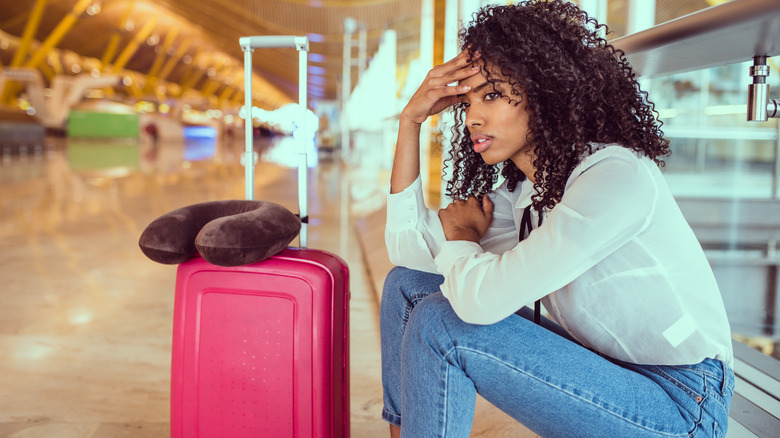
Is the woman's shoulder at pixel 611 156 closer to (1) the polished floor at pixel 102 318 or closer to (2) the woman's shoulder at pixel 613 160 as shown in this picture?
(2) the woman's shoulder at pixel 613 160

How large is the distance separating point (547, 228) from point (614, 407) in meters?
0.31

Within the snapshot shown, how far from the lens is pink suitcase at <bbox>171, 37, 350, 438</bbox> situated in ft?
4.56

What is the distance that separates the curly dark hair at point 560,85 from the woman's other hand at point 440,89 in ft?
A: 0.11

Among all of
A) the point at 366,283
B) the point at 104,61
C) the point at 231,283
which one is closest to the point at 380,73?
the point at 366,283

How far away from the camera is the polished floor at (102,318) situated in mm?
1914

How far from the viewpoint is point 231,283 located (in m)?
1.41

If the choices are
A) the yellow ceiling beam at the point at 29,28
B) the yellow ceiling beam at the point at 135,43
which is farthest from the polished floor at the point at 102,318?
the yellow ceiling beam at the point at 135,43

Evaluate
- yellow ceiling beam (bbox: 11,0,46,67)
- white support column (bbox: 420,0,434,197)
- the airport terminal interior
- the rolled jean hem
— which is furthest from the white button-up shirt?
yellow ceiling beam (bbox: 11,0,46,67)

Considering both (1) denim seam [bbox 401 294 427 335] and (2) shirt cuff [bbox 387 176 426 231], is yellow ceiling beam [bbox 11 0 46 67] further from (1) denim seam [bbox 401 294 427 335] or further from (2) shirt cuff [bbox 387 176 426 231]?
(1) denim seam [bbox 401 294 427 335]

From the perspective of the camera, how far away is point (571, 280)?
1093 millimetres

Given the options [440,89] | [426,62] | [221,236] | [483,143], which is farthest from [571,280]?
[426,62]

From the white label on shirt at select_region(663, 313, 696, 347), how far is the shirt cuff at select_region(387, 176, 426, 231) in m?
0.61

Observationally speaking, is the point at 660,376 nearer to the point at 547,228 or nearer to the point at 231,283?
the point at 547,228

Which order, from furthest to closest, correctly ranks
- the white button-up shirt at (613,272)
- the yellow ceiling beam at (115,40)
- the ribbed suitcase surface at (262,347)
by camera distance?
the yellow ceiling beam at (115,40)
the ribbed suitcase surface at (262,347)
the white button-up shirt at (613,272)
